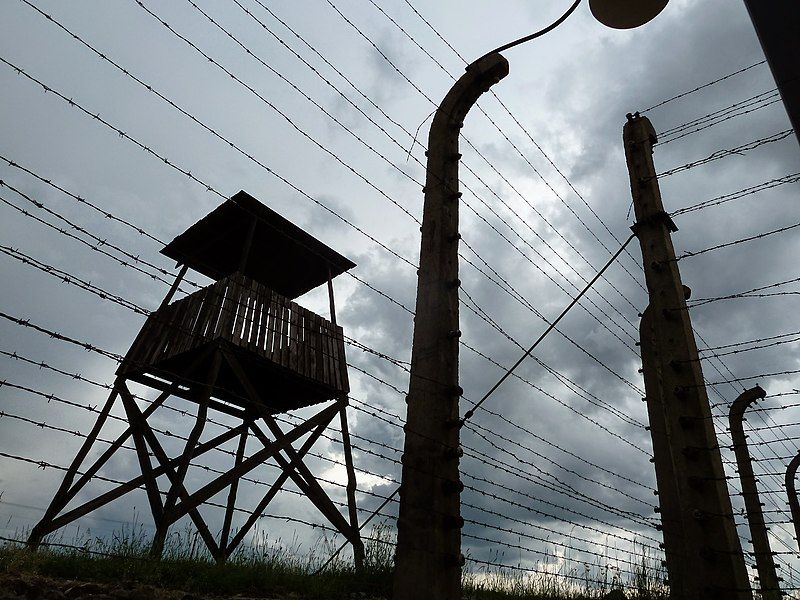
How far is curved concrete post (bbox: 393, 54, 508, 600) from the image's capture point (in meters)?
3.60

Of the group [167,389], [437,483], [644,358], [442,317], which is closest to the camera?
[437,483]

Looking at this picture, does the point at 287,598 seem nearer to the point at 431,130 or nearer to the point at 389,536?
the point at 389,536

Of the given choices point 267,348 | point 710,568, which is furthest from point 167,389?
point 710,568

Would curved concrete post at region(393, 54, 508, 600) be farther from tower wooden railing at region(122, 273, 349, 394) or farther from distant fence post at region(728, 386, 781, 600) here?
distant fence post at region(728, 386, 781, 600)

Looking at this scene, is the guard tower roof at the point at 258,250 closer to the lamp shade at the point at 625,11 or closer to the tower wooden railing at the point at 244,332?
the tower wooden railing at the point at 244,332

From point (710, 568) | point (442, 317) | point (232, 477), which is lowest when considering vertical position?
point (710, 568)

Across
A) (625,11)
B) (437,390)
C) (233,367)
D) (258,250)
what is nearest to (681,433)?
(437,390)

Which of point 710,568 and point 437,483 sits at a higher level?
point 437,483

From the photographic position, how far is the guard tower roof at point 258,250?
9.69 m

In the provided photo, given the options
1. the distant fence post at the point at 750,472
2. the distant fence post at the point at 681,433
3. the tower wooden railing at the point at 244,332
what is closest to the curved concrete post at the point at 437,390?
the distant fence post at the point at 681,433

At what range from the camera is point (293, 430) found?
920 cm

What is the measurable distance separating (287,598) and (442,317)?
101 inches

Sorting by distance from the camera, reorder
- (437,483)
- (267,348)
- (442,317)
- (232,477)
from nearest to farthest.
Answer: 1. (437,483)
2. (442,317)
3. (232,477)
4. (267,348)

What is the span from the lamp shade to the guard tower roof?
673 cm
